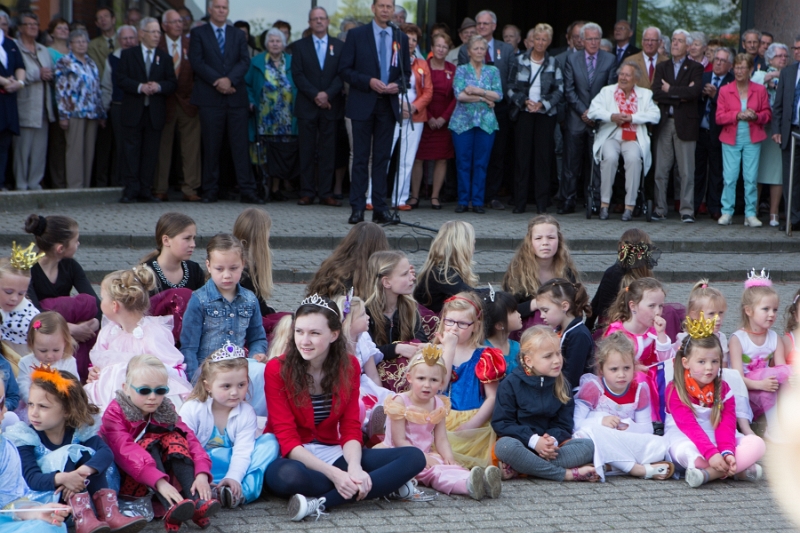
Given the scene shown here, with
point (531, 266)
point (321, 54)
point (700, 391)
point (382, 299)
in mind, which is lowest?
point (700, 391)

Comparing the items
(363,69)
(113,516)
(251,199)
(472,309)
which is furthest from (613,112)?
(113,516)

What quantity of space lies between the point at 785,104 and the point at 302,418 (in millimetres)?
8520

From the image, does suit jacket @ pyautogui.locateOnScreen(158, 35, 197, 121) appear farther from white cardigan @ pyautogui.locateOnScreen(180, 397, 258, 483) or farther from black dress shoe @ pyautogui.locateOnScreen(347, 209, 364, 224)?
white cardigan @ pyautogui.locateOnScreen(180, 397, 258, 483)

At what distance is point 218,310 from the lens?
5.48m

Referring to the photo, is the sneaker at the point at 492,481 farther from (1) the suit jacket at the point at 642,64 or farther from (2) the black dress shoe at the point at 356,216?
(1) the suit jacket at the point at 642,64

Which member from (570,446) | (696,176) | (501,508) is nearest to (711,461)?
(570,446)

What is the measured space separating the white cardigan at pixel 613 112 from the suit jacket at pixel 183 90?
4.65m

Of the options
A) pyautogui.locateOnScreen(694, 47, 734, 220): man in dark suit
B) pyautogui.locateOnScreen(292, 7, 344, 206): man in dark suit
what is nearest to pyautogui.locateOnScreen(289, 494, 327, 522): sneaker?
pyautogui.locateOnScreen(292, 7, 344, 206): man in dark suit

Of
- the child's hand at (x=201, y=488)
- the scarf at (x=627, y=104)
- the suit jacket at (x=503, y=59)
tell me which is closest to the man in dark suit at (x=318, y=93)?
the suit jacket at (x=503, y=59)

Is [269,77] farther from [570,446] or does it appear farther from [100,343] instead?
[570,446]

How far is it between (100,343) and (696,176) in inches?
358

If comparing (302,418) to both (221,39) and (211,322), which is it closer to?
(211,322)

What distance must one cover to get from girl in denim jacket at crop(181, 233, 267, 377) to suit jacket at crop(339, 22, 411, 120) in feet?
16.8

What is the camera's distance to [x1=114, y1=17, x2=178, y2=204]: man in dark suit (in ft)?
37.6
